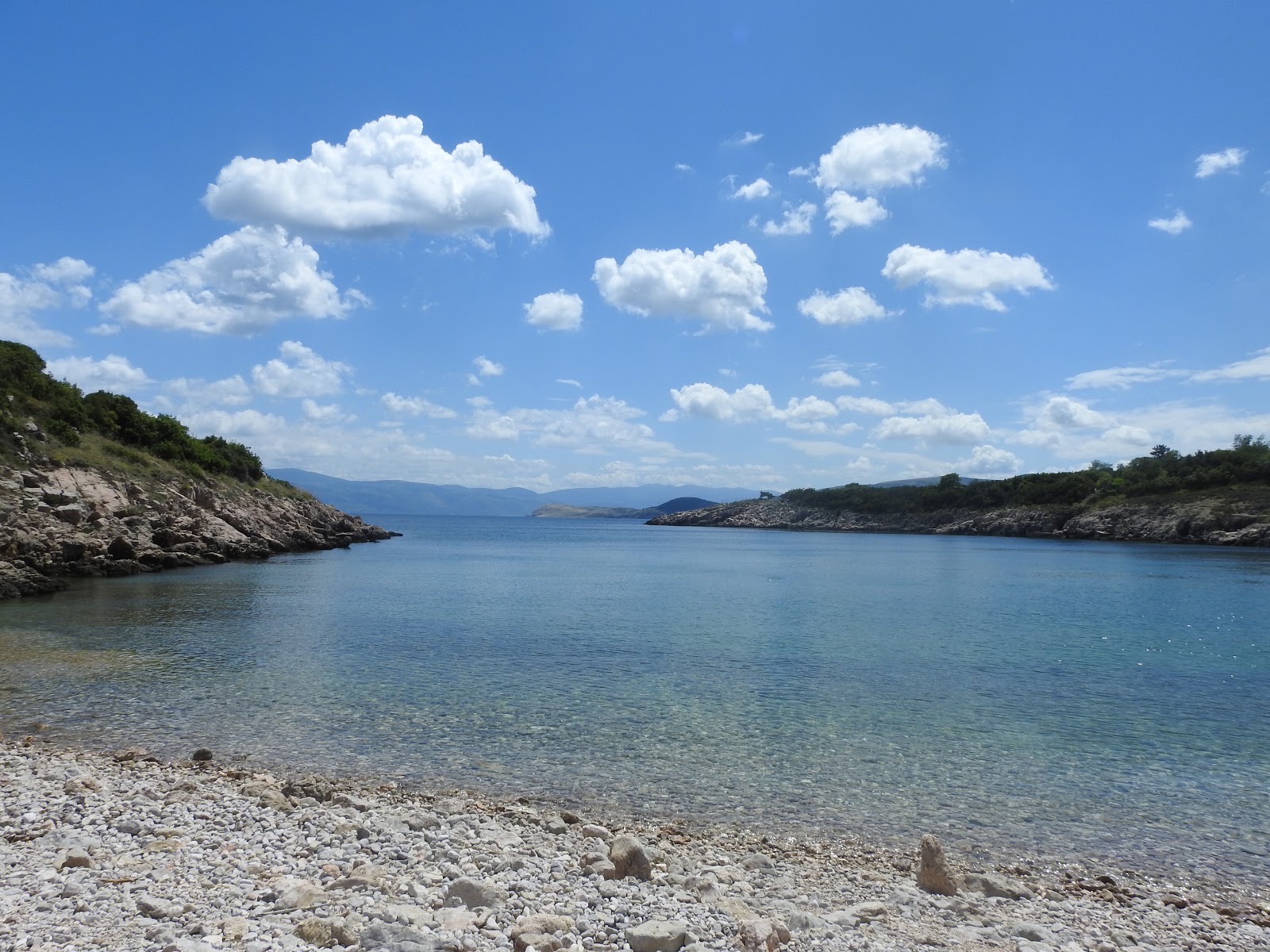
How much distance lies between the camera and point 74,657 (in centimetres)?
2219

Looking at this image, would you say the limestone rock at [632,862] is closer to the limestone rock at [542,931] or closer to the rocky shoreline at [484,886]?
the rocky shoreline at [484,886]

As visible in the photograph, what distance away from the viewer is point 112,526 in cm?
4653

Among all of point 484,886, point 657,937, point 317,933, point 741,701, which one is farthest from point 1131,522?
point 317,933

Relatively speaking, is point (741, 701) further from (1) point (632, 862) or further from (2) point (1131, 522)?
(2) point (1131, 522)

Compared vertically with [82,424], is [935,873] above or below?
below

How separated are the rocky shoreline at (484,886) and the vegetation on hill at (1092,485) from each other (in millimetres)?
133004

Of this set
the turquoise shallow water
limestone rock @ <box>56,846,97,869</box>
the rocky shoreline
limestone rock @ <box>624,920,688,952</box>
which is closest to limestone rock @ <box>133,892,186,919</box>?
the rocky shoreline

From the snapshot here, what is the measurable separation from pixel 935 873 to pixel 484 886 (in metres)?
5.32

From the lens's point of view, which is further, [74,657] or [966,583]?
[966,583]

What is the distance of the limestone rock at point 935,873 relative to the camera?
8.99 m

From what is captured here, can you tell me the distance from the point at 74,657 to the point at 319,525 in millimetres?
72662

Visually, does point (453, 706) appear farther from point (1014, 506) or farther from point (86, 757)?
point (1014, 506)

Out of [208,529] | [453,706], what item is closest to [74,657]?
[453,706]

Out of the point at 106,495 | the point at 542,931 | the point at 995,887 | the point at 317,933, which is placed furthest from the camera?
the point at 106,495
